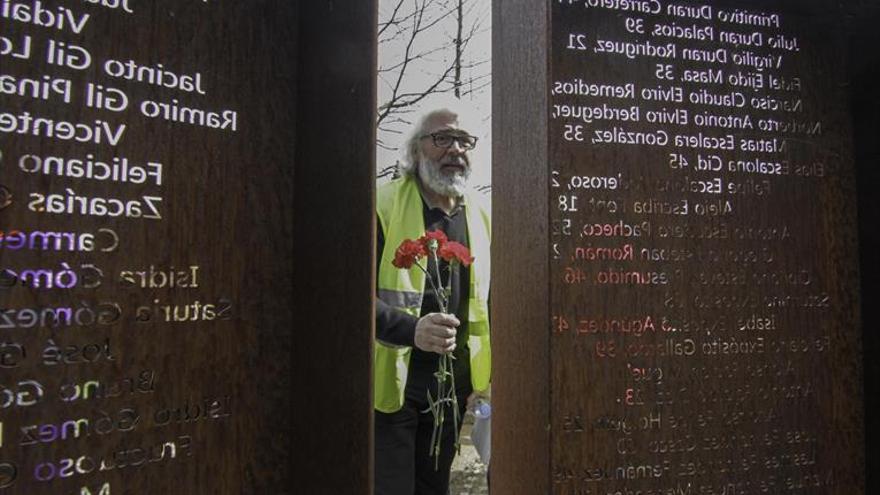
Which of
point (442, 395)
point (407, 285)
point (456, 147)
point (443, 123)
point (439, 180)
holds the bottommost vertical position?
point (442, 395)

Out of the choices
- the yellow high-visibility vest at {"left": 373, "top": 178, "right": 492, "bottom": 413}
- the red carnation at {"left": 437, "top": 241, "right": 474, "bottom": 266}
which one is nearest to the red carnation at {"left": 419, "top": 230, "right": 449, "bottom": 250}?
the red carnation at {"left": 437, "top": 241, "right": 474, "bottom": 266}

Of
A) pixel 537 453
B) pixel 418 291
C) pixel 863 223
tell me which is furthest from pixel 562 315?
pixel 418 291

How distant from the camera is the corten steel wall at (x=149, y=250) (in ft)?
2.63

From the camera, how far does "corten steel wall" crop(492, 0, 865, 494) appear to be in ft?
4.53

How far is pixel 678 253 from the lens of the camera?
1.44 m

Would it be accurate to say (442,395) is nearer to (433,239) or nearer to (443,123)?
(433,239)

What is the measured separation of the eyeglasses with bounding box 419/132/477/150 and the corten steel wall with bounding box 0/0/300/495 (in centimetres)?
162

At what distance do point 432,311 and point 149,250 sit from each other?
1560mm

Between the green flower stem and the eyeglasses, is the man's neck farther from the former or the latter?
the green flower stem

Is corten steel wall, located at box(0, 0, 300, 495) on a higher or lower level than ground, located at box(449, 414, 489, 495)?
higher

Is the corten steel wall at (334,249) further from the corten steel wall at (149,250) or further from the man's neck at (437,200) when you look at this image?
the man's neck at (437,200)

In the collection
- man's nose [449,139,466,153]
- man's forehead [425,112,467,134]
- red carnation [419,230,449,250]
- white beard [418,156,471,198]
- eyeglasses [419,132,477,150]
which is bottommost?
red carnation [419,230,449,250]

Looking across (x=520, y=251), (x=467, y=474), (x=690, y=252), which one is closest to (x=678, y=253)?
(x=690, y=252)

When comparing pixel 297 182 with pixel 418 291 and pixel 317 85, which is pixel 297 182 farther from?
pixel 418 291
